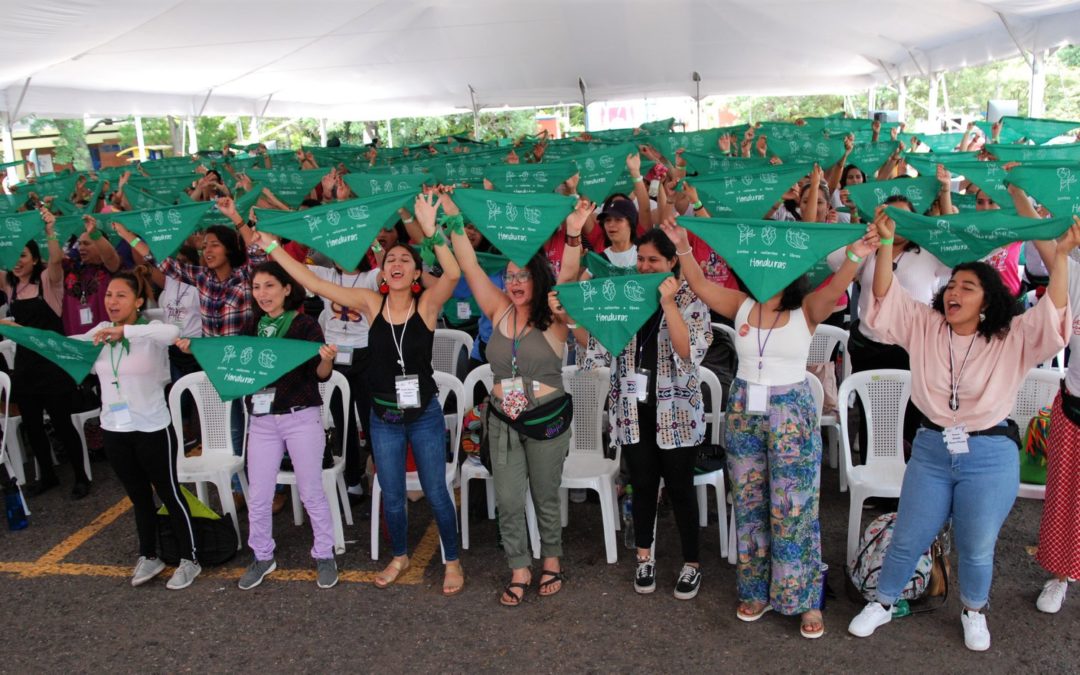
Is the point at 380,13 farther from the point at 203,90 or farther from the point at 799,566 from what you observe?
the point at 799,566

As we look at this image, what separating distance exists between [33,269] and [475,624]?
15.0ft

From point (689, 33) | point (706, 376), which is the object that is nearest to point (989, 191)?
point (706, 376)

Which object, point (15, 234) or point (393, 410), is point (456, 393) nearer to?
point (393, 410)

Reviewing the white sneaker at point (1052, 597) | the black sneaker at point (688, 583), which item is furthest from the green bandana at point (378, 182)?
the white sneaker at point (1052, 597)

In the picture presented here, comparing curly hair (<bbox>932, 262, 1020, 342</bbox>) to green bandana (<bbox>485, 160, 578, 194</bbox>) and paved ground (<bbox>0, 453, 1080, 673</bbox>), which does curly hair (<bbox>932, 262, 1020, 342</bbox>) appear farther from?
green bandana (<bbox>485, 160, 578, 194</bbox>)

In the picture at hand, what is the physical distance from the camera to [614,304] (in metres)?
4.02

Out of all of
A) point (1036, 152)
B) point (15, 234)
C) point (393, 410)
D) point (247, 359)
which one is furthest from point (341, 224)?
point (1036, 152)

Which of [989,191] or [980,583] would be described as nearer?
[980,583]

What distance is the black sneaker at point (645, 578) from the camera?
442 cm

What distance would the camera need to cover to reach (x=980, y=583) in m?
3.76

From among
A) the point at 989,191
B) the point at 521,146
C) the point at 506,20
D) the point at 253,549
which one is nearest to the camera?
the point at 253,549

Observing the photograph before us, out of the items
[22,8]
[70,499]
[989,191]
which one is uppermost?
[22,8]

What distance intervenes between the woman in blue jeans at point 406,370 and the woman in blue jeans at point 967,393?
2.12 meters

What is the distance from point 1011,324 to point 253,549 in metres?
3.96
